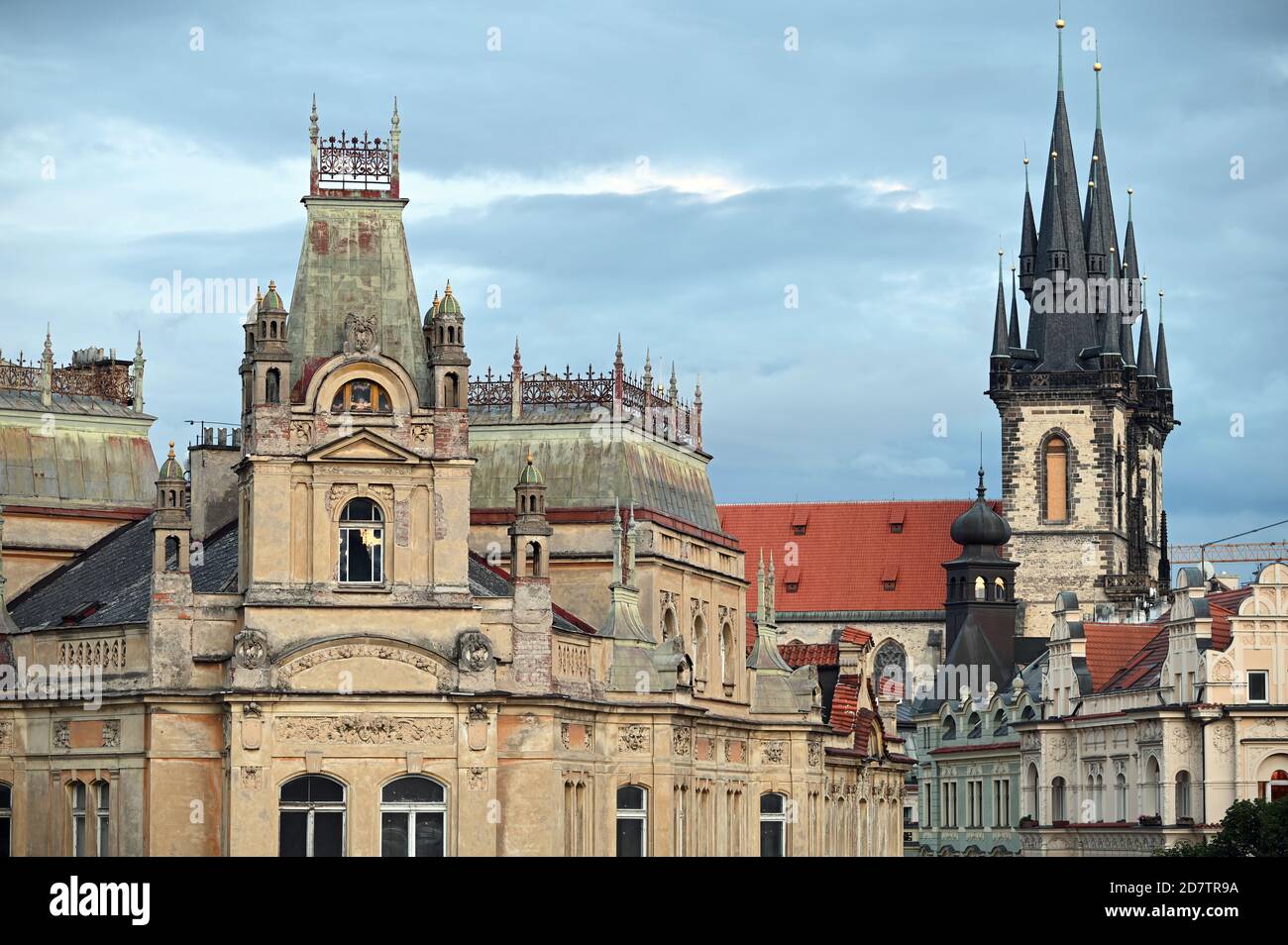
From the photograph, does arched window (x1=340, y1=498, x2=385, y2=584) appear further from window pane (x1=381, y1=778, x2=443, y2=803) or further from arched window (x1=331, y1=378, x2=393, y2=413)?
window pane (x1=381, y1=778, x2=443, y2=803)

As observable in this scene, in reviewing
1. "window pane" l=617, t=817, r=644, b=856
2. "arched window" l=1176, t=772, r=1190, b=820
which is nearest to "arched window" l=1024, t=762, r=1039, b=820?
"arched window" l=1176, t=772, r=1190, b=820

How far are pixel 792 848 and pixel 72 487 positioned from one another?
88.6 ft

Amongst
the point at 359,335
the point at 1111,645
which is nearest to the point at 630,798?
the point at 359,335

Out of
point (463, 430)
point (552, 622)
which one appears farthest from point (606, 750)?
point (463, 430)

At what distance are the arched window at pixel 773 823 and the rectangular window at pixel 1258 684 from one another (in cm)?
2628

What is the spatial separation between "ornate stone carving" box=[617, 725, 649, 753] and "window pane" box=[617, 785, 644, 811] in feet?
3.66

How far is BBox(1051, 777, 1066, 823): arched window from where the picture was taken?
435 feet

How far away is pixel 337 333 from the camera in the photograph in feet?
265

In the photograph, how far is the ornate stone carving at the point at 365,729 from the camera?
76.6 m

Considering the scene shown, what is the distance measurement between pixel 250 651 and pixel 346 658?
2536 millimetres

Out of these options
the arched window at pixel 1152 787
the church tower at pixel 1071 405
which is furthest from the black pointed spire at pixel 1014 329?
the arched window at pixel 1152 787

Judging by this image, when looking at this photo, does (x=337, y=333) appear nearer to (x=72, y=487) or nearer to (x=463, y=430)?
(x=463, y=430)

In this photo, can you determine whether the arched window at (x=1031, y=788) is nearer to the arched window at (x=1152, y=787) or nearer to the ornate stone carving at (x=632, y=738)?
the arched window at (x=1152, y=787)
